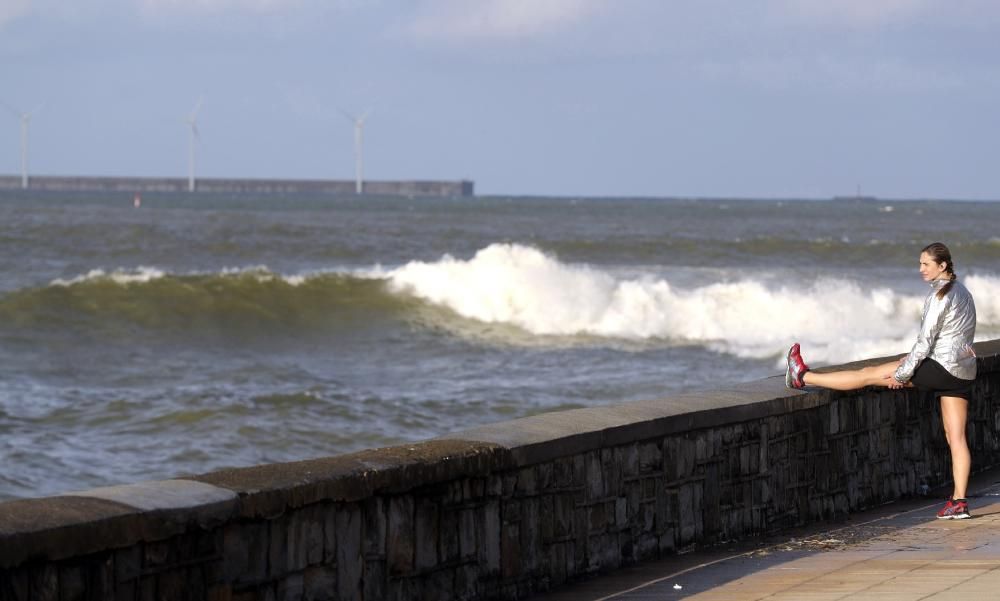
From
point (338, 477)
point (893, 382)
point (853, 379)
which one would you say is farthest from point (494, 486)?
point (893, 382)

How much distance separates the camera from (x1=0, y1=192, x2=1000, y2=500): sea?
13359 millimetres

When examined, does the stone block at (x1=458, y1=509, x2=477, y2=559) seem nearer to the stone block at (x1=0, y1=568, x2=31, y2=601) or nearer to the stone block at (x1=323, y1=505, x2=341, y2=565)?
the stone block at (x1=323, y1=505, x2=341, y2=565)

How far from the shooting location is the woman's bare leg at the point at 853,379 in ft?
23.5

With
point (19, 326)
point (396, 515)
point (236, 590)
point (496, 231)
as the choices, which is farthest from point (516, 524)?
point (496, 231)

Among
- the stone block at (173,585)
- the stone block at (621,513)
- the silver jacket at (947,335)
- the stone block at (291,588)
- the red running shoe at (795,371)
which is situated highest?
the silver jacket at (947,335)

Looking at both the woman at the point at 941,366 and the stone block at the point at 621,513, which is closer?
the stone block at the point at 621,513

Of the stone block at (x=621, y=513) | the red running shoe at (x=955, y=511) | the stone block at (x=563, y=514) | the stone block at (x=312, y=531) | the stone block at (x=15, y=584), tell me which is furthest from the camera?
the red running shoe at (x=955, y=511)

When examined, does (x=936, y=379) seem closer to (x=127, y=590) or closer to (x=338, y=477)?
(x=338, y=477)

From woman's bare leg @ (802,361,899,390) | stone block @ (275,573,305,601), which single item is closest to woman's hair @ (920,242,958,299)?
woman's bare leg @ (802,361,899,390)

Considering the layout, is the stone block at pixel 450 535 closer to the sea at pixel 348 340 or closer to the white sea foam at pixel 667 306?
the sea at pixel 348 340

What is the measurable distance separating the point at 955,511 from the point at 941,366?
71 centimetres

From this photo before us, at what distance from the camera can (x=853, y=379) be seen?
7.21 meters

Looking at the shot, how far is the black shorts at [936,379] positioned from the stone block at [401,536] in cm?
331

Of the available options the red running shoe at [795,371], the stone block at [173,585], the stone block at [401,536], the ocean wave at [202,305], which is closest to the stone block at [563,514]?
the stone block at [401,536]
